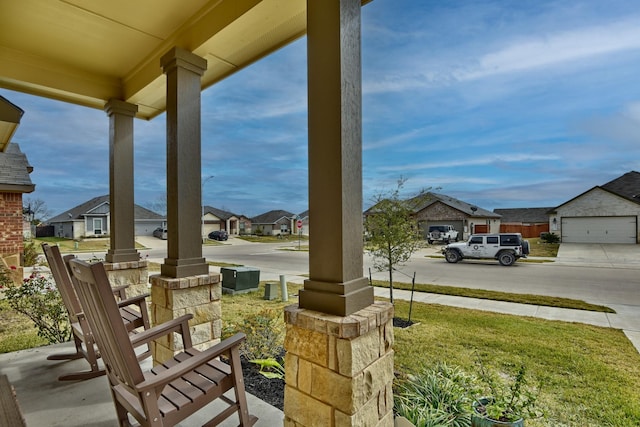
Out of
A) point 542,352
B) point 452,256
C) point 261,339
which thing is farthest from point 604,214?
point 261,339

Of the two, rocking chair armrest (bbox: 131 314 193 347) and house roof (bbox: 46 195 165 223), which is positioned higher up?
house roof (bbox: 46 195 165 223)

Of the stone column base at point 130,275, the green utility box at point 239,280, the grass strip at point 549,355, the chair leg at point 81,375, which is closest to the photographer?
the chair leg at point 81,375

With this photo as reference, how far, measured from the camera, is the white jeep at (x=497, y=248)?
32.2 ft

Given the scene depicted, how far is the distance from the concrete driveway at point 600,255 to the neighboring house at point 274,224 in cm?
2619

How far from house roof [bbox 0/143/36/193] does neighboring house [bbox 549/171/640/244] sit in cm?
1577

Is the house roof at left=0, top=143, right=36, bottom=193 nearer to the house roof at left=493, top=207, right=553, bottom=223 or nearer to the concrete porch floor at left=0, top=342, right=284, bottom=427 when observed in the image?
the concrete porch floor at left=0, top=342, right=284, bottom=427

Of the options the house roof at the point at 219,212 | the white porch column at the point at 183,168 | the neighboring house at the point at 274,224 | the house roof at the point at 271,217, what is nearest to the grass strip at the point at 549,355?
the white porch column at the point at 183,168

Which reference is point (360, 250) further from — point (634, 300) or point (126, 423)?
point (634, 300)

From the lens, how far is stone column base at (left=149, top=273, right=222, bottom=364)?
2.17 meters

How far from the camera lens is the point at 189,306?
224 centimetres

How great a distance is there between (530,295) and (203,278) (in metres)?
6.57

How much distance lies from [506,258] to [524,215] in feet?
40.2

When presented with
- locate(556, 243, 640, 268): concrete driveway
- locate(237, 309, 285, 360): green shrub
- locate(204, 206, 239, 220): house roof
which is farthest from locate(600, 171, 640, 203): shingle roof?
locate(204, 206, 239, 220): house roof

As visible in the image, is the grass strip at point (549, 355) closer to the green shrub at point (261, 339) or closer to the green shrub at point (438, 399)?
the green shrub at point (438, 399)
